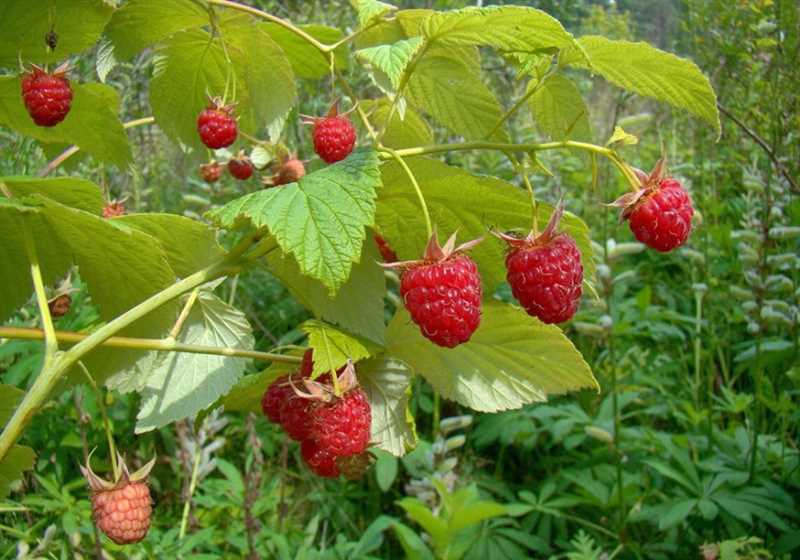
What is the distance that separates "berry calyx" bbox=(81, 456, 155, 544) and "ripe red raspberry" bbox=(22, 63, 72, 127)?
411 mm

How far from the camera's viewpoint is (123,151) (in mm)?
1093

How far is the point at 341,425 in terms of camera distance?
77 centimetres

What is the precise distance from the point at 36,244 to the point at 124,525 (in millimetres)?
316

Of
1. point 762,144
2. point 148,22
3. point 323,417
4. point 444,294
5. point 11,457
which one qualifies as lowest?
point 11,457

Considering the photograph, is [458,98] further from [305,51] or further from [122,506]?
[122,506]

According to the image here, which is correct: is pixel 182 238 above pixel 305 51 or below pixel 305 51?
below

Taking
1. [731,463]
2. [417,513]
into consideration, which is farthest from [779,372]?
[417,513]

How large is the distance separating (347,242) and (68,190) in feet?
1.18

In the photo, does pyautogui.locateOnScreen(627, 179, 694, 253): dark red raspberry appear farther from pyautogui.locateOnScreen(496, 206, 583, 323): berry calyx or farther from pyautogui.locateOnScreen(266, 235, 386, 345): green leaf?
pyautogui.locateOnScreen(266, 235, 386, 345): green leaf

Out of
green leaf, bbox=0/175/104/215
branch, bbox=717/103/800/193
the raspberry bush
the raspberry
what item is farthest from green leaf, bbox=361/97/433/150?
branch, bbox=717/103/800/193

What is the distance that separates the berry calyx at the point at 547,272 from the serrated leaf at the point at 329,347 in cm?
17

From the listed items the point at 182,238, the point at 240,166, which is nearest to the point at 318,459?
the point at 182,238

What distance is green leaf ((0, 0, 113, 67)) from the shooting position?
95 cm

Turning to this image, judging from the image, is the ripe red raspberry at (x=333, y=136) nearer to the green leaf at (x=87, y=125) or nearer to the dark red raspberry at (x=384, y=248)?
the dark red raspberry at (x=384, y=248)
